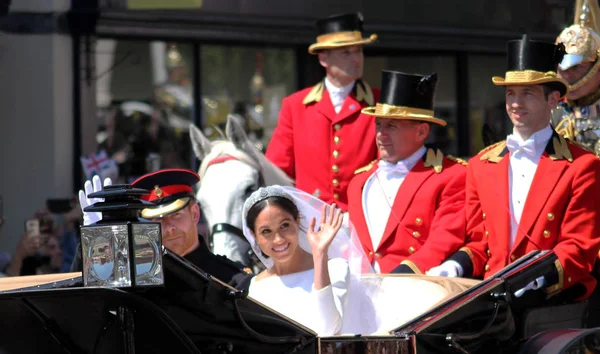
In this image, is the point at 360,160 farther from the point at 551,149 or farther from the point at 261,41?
the point at 261,41

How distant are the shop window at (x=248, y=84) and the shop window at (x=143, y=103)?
23cm

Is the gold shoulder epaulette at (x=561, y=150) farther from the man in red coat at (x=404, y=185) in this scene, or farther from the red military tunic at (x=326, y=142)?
the red military tunic at (x=326, y=142)

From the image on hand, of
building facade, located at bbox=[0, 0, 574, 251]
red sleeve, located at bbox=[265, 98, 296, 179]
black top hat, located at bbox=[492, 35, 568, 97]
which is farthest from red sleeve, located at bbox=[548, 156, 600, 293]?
building facade, located at bbox=[0, 0, 574, 251]

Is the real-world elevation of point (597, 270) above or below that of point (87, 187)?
below

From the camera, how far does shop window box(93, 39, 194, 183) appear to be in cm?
1134

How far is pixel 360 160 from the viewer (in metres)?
6.66

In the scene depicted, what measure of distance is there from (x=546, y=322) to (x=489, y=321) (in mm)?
723

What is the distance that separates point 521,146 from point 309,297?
54.5 inches

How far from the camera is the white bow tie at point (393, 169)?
19.0 feet

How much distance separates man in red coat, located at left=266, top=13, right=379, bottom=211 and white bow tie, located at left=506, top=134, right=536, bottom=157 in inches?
57.9

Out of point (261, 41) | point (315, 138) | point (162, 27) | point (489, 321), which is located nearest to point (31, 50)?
point (162, 27)

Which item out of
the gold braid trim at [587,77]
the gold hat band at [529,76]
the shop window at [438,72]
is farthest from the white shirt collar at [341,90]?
the shop window at [438,72]

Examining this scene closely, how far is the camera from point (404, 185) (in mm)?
5734

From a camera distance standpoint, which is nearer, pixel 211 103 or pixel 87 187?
pixel 87 187
